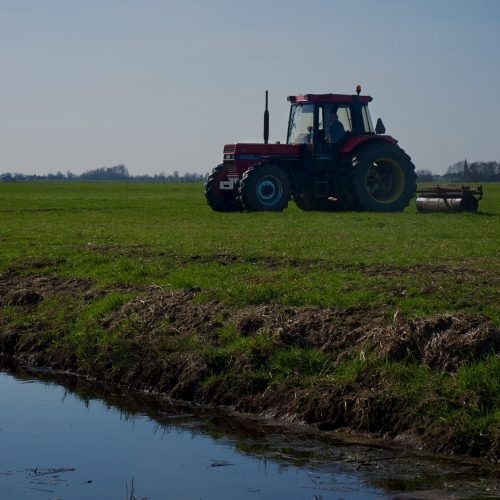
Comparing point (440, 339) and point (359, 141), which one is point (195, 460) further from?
point (359, 141)

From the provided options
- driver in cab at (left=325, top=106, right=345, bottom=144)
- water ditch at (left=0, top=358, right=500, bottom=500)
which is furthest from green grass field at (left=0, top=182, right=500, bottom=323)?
driver in cab at (left=325, top=106, right=345, bottom=144)

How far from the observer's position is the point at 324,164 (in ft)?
90.5

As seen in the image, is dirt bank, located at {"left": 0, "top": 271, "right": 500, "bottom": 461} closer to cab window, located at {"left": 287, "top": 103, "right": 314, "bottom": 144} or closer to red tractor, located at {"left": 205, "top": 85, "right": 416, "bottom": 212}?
red tractor, located at {"left": 205, "top": 85, "right": 416, "bottom": 212}

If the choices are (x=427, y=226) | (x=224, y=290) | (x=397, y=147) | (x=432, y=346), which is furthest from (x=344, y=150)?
(x=432, y=346)

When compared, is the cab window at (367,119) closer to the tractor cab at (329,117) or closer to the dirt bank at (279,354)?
the tractor cab at (329,117)

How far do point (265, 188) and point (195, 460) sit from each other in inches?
793

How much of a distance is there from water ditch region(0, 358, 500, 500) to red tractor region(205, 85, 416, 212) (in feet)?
59.1

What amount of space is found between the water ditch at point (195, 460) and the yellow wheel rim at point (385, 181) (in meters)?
19.6

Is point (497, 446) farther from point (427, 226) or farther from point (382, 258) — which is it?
point (427, 226)

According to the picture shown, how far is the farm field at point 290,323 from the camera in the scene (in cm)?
827

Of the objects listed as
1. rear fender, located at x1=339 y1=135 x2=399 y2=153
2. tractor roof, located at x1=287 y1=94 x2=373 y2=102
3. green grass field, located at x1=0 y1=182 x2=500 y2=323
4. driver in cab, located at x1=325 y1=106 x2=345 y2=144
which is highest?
tractor roof, located at x1=287 y1=94 x2=373 y2=102

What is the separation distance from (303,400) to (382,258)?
241 inches

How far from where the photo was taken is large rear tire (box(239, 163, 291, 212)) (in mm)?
26812

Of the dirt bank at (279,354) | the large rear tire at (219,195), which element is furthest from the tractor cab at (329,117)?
the dirt bank at (279,354)
